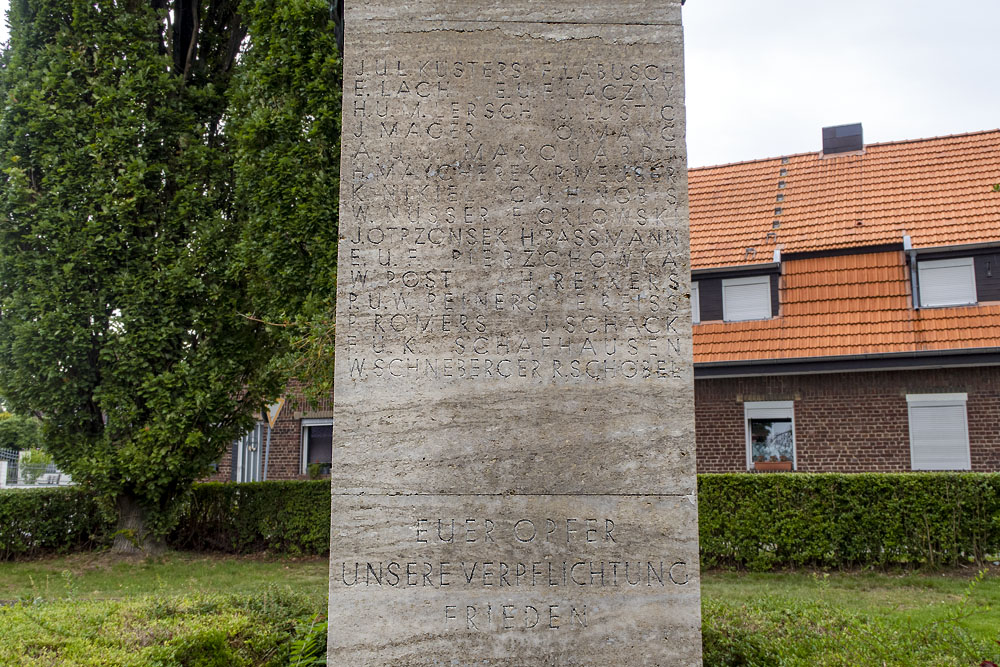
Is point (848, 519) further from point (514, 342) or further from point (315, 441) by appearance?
point (315, 441)

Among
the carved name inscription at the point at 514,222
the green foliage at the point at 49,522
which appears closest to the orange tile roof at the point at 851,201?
the green foliage at the point at 49,522

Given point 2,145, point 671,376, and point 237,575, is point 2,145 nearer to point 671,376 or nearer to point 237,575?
point 237,575

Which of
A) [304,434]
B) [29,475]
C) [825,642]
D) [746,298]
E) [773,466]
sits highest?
[746,298]

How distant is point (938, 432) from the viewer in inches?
675

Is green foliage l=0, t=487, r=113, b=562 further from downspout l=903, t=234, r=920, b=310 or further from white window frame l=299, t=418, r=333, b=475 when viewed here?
downspout l=903, t=234, r=920, b=310

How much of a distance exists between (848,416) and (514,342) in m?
15.5

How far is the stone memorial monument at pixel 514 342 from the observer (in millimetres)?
3932

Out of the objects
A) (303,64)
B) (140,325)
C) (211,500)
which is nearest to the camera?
(303,64)

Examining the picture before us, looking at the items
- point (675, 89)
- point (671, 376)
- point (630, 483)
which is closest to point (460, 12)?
point (675, 89)

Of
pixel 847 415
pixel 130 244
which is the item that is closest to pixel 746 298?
pixel 847 415

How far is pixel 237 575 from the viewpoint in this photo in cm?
1291

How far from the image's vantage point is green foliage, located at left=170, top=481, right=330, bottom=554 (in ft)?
50.0

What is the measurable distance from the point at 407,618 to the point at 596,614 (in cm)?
88

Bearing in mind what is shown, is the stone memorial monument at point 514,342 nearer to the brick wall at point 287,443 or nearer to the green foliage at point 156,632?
the green foliage at point 156,632
